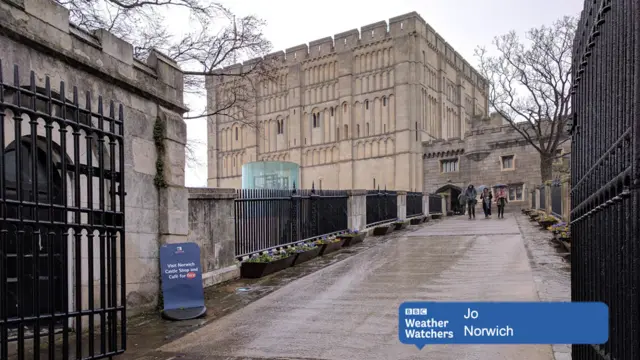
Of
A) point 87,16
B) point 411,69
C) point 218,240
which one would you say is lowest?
point 218,240

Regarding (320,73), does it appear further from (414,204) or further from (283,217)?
(283,217)

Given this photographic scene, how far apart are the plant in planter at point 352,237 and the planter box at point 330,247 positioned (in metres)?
0.42

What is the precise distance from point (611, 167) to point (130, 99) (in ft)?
21.1

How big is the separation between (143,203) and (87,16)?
8.67 m

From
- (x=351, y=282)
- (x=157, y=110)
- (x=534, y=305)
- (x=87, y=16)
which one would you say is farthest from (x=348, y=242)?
(x=534, y=305)

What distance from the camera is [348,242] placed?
15008mm

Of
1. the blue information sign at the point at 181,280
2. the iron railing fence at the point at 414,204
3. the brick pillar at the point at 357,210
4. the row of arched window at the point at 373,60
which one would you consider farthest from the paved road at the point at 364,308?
the row of arched window at the point at 373,60

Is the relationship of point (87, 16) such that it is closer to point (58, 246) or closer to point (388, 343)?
point (58, 246)

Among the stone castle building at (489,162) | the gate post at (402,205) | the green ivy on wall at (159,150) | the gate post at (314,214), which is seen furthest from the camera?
the stone castle building at (489,162)

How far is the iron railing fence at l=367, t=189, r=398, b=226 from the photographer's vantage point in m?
19.4

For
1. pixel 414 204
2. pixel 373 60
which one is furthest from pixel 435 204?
pixel 373 60

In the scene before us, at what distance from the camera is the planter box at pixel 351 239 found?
14.8 meters

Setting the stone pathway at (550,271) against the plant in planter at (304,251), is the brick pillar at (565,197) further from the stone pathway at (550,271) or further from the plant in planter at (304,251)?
the plant in planter at (304,251)

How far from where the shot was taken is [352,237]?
1520cm
